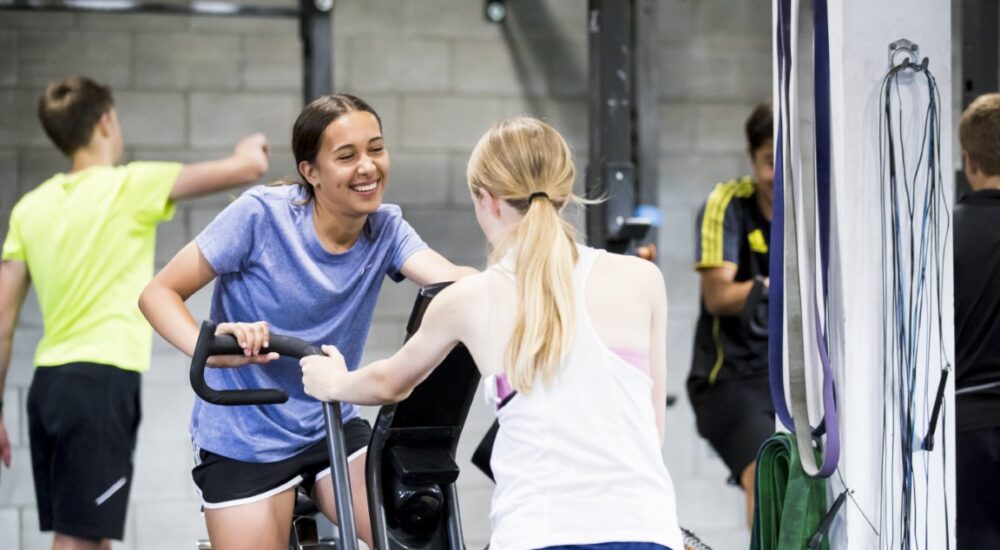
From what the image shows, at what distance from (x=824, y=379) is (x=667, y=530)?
63cm

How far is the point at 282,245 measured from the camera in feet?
8.37

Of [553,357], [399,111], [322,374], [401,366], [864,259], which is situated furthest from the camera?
[399,111]

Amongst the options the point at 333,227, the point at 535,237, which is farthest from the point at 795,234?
the point at 333,227

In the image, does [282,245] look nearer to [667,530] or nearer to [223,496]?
[223,496]

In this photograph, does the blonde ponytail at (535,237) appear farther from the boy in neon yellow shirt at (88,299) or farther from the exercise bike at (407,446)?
the boy in neon yellow shirt at (88,299)

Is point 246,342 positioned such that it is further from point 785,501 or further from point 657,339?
point 785,501

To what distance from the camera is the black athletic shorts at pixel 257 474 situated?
2.49m

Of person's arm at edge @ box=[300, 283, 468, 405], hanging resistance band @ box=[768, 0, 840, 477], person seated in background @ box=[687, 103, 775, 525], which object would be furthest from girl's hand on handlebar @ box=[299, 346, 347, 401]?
person seated in background @ box=[687, 103, 775, 525]

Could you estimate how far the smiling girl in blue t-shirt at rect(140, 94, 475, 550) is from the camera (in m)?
2.49

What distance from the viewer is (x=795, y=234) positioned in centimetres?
253

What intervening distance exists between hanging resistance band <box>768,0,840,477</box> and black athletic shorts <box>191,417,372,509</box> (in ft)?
2.70

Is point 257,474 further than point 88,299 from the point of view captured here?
No

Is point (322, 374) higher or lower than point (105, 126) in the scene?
lower

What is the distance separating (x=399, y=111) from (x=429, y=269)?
2.40m
